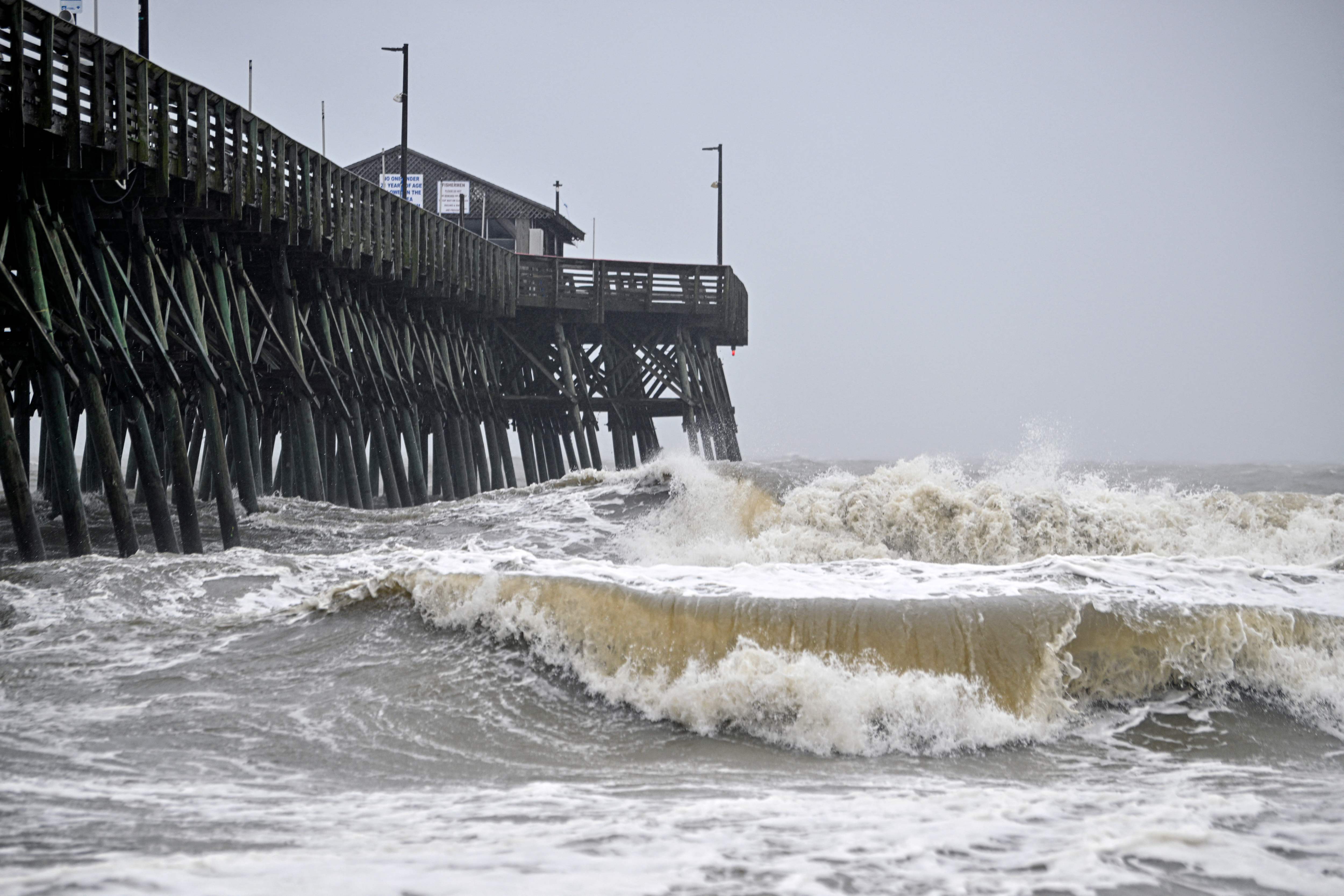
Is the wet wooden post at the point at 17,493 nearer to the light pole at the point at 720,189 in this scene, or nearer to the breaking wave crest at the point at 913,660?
the breaking wave crest at the point at 913,660

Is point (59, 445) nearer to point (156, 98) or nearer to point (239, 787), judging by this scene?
point (156, 98)

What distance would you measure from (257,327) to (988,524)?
10.4 metres

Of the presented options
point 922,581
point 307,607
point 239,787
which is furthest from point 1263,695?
point 307,607

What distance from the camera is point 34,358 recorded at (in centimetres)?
1004

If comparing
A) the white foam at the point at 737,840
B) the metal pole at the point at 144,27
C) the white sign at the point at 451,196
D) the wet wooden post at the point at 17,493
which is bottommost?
the white foam at the point at 737,840

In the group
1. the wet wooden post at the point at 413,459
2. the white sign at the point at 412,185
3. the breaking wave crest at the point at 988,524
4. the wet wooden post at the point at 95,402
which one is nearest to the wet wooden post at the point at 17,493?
the wet wooden post at the point at 95,402

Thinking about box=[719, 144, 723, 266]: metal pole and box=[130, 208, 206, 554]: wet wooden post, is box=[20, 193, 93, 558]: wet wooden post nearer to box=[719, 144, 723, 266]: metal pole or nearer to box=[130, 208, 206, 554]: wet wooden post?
box=[130, 208, 206, 554]: wet wooden post

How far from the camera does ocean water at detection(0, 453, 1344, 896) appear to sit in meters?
3.58

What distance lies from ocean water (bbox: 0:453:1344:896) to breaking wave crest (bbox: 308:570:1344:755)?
2 cm

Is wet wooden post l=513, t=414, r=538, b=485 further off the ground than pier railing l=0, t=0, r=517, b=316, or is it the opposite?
pier railing l=0, t=0, r=517, b=316

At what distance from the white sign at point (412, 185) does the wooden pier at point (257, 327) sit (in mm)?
8500

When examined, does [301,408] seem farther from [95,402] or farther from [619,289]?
[619,289]

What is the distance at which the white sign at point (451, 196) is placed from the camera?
31344 mm

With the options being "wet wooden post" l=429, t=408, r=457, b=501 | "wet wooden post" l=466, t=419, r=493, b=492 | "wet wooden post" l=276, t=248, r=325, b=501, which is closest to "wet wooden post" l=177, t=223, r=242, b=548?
"wet wooden post" l=276, t=248, r=325, b=501
